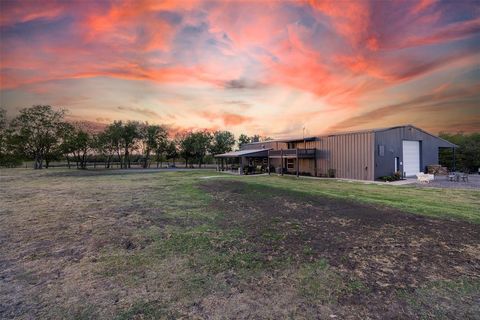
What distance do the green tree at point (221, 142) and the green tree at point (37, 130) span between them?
1106 inches

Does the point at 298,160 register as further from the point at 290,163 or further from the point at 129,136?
the point at 129,136

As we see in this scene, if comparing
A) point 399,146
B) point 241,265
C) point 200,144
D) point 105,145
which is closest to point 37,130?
point 105,145

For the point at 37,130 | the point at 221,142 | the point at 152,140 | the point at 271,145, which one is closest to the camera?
the point at 271,145

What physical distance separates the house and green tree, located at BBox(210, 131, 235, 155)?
75.5 feet

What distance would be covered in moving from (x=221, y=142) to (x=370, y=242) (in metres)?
44.3

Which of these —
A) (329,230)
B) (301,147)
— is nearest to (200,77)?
(301,147)

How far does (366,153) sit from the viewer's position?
60.5 ft

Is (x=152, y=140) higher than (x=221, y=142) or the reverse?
higher

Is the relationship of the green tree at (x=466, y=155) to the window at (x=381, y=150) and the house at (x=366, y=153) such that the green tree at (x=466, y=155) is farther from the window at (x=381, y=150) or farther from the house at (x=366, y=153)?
the window at (x=381, y=150)

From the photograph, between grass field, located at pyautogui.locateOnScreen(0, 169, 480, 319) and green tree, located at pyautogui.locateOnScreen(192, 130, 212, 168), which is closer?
grass field, located at pyautogui.locateOnScreen(0, 169, 480, 319)

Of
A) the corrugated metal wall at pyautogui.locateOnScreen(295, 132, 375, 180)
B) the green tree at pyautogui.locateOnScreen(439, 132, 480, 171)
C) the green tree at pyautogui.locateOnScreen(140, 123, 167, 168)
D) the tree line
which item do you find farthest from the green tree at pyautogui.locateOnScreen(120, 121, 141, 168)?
the green tree at pyautogui.locateOnScreen(439, 132, 480, 171)

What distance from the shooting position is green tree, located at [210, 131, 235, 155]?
156 feet

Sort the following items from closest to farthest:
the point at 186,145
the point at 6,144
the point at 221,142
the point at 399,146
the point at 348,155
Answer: the point at 348,155
the point at 399,146
the point at 6,144
the point at 186,145
the point at 221,142

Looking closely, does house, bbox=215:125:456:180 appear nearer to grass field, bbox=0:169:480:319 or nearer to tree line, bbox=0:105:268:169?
grass field, bbox=0:169:480:319
